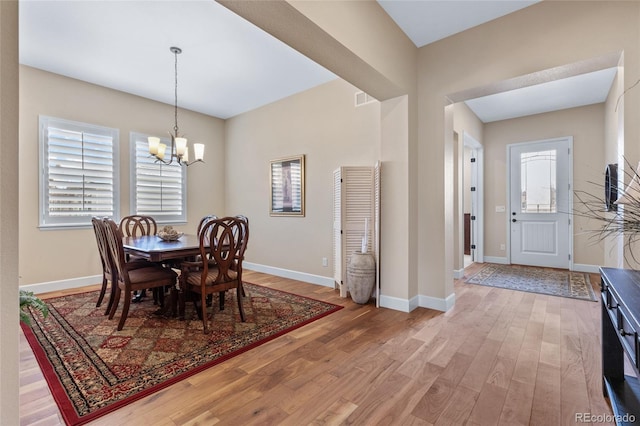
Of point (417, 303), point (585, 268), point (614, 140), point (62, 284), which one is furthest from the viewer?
point (585, 268)

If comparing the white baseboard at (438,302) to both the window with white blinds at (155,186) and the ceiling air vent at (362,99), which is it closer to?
the ceiling air vent at (362,99)

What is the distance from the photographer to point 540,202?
5.61 m

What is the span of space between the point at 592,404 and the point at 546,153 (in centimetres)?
520

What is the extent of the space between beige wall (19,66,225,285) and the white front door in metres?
6.33

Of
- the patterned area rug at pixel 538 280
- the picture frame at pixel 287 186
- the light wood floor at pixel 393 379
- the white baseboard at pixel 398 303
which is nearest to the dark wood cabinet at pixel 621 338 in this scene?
the light wood floor at pixel 393 379

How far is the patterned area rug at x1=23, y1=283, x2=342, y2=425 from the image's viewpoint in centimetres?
180

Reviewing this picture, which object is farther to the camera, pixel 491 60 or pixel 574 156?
pixel 574 156

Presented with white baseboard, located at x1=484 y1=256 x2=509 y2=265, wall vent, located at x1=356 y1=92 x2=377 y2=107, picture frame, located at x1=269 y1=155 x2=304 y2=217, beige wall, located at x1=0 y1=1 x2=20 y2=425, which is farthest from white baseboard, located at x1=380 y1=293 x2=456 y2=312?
white baseboard, located at x1=484 y1=256 x2=509 y2=265

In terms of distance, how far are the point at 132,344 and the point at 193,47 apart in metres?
3.06

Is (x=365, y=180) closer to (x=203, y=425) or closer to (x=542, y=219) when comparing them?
(x=203, y=425)

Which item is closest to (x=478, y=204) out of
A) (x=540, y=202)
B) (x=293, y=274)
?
(x=540, y=202)

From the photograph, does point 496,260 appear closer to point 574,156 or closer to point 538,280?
point 538,280

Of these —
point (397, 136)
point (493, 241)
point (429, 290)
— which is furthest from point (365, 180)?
point (493, 241)

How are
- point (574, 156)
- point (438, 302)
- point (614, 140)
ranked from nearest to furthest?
point (438, 302) < point (614, 140) < point (574, 156)
